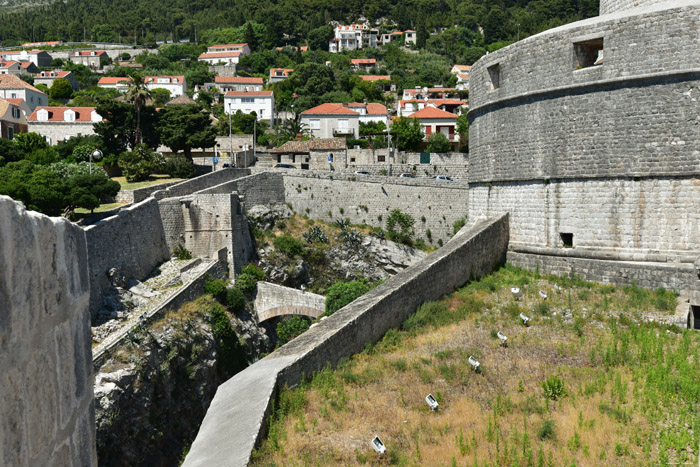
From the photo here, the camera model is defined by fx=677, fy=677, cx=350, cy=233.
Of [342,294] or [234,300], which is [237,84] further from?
[234,300]

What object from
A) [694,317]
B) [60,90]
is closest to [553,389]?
[694,317]

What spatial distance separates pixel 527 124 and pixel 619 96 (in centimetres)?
236

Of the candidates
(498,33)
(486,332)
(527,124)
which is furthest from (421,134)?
(498,33)

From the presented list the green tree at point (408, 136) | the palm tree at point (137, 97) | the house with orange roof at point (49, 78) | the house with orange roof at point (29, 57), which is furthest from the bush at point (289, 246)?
the house with orange roof at point (29, 57)

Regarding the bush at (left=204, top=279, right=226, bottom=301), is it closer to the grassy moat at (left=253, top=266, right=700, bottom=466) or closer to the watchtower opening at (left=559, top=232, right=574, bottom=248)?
the grassy moat at (left=253, top=266, right=700, bottom=466)

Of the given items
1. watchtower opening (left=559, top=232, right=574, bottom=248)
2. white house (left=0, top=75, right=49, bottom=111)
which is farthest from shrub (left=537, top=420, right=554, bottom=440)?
white house (left=0, top=75, right=49, bottom=111)

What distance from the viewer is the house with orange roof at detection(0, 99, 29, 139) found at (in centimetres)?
4303

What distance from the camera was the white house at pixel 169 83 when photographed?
3250 inches

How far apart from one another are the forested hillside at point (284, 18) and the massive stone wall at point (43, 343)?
11703 cm

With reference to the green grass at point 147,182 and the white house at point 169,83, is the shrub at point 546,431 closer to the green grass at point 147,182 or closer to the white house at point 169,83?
the green grass at point 147,182

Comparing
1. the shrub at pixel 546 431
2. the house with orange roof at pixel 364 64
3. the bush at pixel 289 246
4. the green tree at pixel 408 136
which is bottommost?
the bush at pixel 289 246

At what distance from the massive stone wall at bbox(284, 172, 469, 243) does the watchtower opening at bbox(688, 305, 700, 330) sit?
17.0 meters

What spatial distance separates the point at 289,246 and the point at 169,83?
5930 cm

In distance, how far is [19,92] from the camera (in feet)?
192
